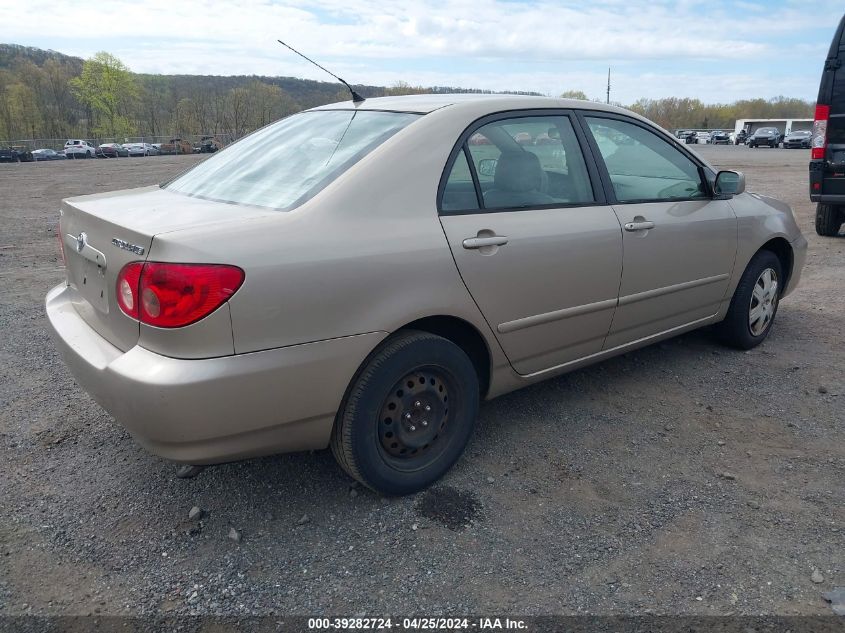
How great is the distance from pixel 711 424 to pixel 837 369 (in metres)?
1.34

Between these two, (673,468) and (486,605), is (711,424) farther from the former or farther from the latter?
(486,605)

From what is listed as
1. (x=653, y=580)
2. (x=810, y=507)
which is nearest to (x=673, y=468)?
(x=810, y=507)

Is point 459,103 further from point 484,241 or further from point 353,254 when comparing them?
point 353,254

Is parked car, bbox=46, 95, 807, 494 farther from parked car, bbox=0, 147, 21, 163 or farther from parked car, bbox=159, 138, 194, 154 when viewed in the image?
parked car, bbox=159, 138, 194, 154

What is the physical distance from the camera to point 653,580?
234 cm

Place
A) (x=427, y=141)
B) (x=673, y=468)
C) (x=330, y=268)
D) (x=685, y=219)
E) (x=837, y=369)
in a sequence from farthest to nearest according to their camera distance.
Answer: (x=837, y=369) < (x=685, y=219) < (x=673, y=468) < (x=427, y=141) < (x=330, y=268)

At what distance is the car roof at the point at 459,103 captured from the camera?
3.15m

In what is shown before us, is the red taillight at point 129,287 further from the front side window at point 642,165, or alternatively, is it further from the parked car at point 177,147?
the parked car at point 177,147

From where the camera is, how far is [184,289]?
7.27 ft

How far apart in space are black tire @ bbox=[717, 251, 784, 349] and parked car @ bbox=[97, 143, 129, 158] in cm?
6458

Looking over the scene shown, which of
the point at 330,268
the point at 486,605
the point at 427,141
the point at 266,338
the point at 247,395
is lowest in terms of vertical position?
the point at 486,605

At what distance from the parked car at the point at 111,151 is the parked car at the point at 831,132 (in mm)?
62544

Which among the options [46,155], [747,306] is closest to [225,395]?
[747,306]

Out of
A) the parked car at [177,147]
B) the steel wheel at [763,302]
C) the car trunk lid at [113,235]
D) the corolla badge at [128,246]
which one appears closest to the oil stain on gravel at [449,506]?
the car trunk lid at [113,235]
